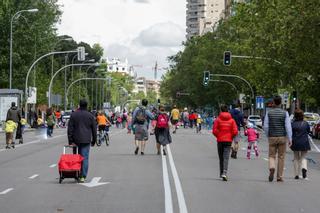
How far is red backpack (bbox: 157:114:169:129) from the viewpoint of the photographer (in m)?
26.8

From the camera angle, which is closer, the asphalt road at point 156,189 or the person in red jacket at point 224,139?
the asphalt road at point 156,189

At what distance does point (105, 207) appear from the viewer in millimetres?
12633

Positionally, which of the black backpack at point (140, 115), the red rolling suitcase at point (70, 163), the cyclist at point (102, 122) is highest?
the black backpack at point (140, 115)

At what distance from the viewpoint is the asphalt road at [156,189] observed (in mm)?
12758

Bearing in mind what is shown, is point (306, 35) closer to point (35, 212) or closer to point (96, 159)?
point (96, 159)

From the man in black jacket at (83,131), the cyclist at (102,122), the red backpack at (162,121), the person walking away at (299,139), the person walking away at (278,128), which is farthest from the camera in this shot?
the cyclist at (102,122)

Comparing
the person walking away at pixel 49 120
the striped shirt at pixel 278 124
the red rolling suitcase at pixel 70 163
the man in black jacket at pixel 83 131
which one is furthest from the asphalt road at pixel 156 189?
the person walking away at pixel 49 120

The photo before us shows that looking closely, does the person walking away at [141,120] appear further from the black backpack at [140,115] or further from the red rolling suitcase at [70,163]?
the red rolling suitcase at [70,163]

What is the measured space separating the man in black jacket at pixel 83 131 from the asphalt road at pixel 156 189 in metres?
0.74

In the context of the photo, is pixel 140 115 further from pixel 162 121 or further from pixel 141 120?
pixel 162 121

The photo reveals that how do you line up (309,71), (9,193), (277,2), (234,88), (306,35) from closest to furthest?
1. (9,193)
2. (306,35)
3. (309,71)
4. (277,2)
5. (234,88)

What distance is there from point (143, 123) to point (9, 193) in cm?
1189

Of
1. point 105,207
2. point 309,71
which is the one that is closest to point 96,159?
point 105,207

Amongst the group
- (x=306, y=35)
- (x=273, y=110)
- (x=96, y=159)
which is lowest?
(x=96, y=159)
